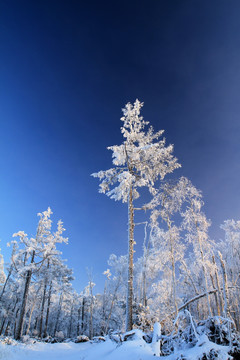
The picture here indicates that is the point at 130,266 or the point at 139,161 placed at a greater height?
the point at 139,161

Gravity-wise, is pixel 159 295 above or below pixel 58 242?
below

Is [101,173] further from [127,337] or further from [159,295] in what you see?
[159,295]

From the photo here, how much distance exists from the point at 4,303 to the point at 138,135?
3154cm

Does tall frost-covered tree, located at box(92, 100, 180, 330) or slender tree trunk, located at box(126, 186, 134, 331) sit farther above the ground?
tall frost-covered tree, located at box(92, 100, 180, 330)

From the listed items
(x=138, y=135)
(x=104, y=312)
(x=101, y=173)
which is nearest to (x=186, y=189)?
(x=138, y=135)

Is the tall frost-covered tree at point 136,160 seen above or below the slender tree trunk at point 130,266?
above

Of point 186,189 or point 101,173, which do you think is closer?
point 101,173

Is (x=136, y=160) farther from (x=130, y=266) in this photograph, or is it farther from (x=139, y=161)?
(x=130, y=266)

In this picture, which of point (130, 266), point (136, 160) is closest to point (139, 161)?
point (136, 160)

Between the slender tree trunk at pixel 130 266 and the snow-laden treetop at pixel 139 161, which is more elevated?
the snow-laden treetop at pixel 139 161

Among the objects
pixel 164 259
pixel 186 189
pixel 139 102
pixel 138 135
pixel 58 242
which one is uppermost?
pixel 139 102

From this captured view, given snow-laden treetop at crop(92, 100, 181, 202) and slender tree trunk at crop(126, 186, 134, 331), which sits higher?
snow-laden treetop at crop(92, 100, 181, 202)

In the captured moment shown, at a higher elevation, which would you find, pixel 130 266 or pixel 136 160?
pixel 136 160

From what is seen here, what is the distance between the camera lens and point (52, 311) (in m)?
38.4
